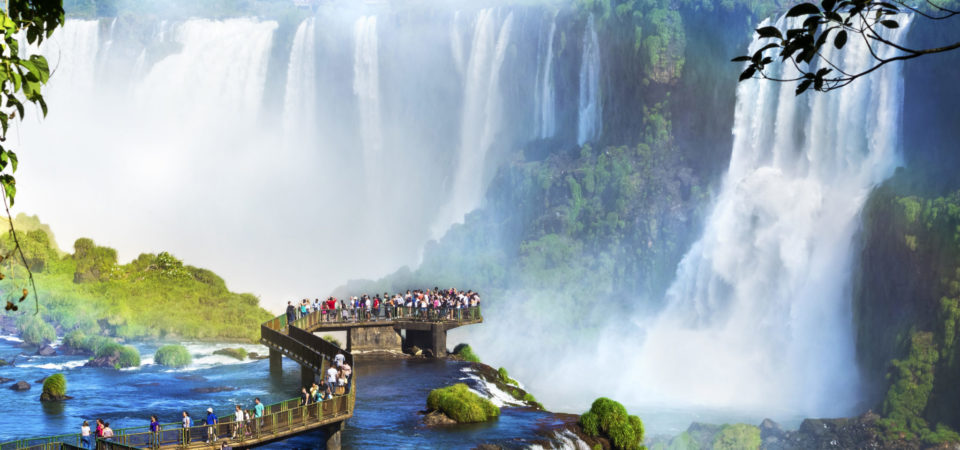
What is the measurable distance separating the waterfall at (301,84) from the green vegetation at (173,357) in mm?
45253

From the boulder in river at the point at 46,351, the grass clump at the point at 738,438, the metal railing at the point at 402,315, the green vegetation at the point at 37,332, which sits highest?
the metal railing at the point at 402,315

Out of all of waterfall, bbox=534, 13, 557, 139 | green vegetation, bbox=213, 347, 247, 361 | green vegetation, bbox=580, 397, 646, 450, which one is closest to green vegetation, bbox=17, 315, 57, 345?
green vegetation, bbox=213, 347, 247, 361

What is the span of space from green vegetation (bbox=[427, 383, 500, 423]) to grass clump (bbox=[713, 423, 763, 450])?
1647 centimetres

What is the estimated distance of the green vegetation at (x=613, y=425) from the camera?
3206 centimetres

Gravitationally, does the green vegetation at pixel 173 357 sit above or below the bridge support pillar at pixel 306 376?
above

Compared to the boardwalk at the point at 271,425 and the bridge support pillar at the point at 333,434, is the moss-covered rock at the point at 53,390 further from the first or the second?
the bridge support pillar at the point at 333,434

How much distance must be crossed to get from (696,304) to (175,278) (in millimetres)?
32031

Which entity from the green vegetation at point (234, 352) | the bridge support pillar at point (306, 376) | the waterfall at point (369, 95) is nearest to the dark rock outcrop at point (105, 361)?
the green vegetation at point (234, 352)

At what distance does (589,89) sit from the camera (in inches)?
3219

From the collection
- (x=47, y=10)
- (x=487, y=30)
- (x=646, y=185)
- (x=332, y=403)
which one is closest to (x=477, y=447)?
(x=332, y=403)

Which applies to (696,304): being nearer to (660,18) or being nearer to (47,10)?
(660,18)

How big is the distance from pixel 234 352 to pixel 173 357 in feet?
11.3

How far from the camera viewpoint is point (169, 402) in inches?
1521

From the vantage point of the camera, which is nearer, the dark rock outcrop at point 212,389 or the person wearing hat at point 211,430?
the person wearing hat at point 211,430
